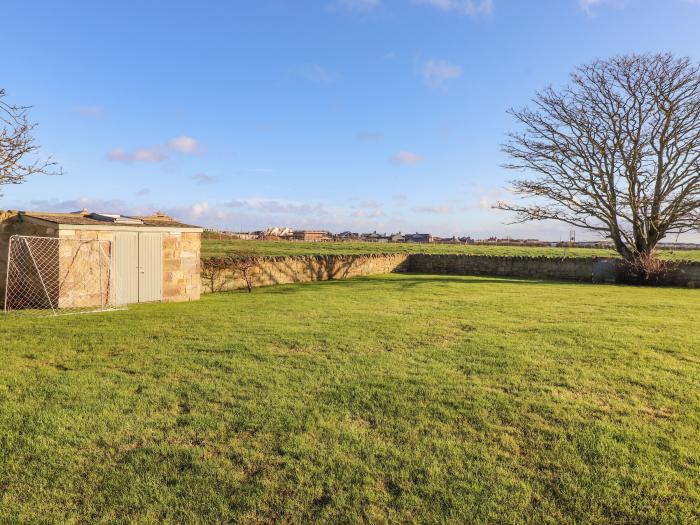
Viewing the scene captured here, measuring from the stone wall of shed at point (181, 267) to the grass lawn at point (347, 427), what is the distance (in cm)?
607

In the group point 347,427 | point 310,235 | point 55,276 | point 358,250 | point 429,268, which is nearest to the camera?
point 347,427

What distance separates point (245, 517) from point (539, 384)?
442cm

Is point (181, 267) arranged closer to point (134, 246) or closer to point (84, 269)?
point (134, 246)

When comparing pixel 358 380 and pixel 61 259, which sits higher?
pixel 61 259

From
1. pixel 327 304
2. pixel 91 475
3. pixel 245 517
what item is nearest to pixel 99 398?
pixel 91 475

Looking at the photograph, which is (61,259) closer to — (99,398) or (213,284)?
(213,284)

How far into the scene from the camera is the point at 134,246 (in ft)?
47.4

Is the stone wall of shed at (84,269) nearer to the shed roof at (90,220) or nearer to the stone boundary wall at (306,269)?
the shed roof at (90,220)

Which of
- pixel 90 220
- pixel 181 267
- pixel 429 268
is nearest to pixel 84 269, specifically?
pixel 90 220

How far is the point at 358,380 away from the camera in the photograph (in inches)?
246

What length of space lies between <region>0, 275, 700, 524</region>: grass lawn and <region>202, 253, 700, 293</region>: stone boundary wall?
1174 centimetres

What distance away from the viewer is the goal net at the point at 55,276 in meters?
12.6

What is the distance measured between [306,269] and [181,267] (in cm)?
908

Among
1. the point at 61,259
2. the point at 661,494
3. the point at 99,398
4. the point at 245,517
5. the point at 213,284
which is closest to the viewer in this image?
the point at 245,517
